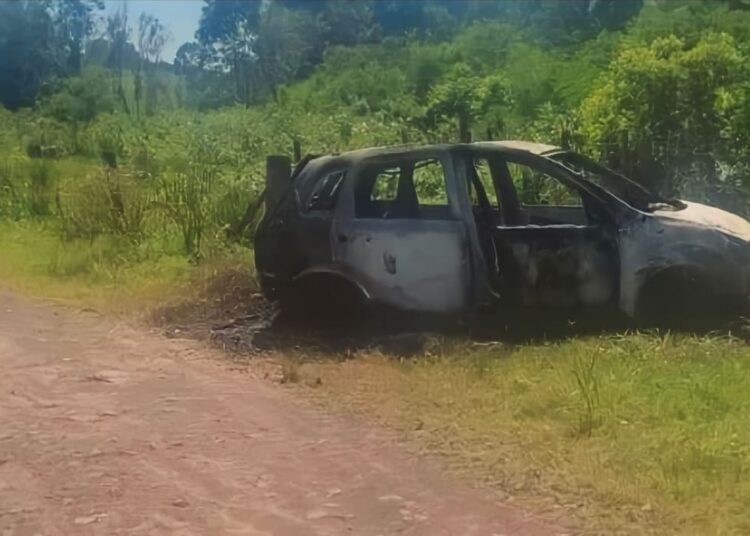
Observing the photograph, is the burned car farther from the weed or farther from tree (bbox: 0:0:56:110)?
tree (bbox: 0:0:56:110)

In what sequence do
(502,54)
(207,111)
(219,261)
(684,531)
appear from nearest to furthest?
1. (684,531)
2. (219,261)
3. (502,54)
4. (207,111)

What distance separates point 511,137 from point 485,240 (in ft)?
28.0

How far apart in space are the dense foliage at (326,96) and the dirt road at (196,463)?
4367 mm

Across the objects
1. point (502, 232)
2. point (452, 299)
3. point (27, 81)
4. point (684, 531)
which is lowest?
point (684, 531)

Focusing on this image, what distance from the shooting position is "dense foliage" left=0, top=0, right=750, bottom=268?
456 inches

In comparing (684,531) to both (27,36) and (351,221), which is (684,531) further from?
(27,36)

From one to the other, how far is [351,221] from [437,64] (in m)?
28.0

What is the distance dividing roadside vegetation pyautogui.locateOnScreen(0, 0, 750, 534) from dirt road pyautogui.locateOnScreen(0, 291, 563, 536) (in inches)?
14.7

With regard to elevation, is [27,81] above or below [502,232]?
above

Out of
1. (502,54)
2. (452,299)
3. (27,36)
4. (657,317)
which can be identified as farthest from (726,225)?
(27,36)

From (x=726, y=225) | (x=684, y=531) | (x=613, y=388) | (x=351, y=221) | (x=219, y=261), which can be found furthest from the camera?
(x=219, y=261)

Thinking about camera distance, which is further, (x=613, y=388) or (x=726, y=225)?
(x=726, y=225)

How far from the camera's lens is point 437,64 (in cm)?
3491

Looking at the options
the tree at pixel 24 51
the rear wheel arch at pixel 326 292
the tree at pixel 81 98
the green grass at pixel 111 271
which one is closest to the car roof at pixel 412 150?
the rear wheel arch at pixel 326 292
